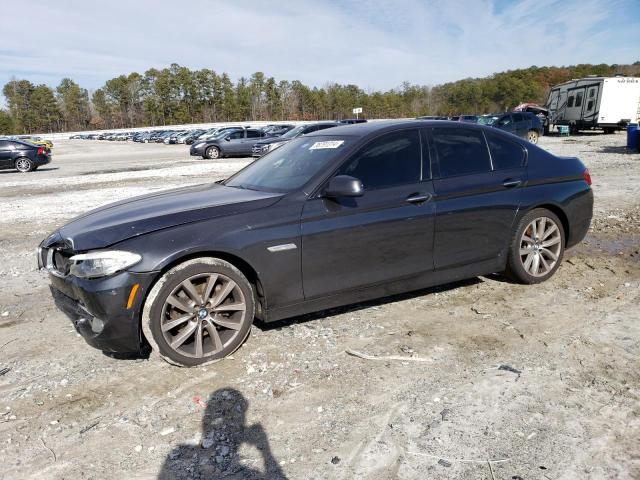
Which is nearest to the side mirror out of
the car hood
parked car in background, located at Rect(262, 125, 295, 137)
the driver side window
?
the driver side window

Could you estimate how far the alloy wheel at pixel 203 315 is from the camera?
10.9 ft

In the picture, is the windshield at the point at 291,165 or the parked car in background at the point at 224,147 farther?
the parked car in background at the point at 224,147

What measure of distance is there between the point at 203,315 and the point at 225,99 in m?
132

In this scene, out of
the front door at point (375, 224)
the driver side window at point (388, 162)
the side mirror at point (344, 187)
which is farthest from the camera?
the driver side window at point (388, 162)

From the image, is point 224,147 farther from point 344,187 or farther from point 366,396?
point 366,396

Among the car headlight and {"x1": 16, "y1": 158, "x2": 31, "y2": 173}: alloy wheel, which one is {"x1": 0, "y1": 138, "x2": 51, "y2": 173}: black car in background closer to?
{"x1": 16, "y1": 158, "x2": 31, "y2": 173}: alloy wheel

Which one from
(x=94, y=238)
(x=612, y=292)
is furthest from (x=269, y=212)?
(x=612, y=292)

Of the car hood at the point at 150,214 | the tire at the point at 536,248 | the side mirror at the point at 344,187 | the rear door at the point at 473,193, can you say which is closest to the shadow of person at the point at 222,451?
the car hood at the point at 150,214

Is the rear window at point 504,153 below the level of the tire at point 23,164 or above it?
above

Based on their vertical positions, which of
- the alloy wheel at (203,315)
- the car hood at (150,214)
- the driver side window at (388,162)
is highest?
the driver side window at (388,162)

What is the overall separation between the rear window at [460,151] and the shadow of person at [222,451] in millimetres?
2641

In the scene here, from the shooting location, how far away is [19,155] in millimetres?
21547

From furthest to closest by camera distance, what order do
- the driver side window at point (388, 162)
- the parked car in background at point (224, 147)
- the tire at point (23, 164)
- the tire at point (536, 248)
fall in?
the parked car in background at point (224, 147) < the tire at point (23, 164) < the tire at point (536, 248) < the driver side window at point (388, 162)

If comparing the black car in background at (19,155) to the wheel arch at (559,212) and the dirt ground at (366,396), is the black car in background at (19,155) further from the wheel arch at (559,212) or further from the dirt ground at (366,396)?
the wheel arch at (559,212)
